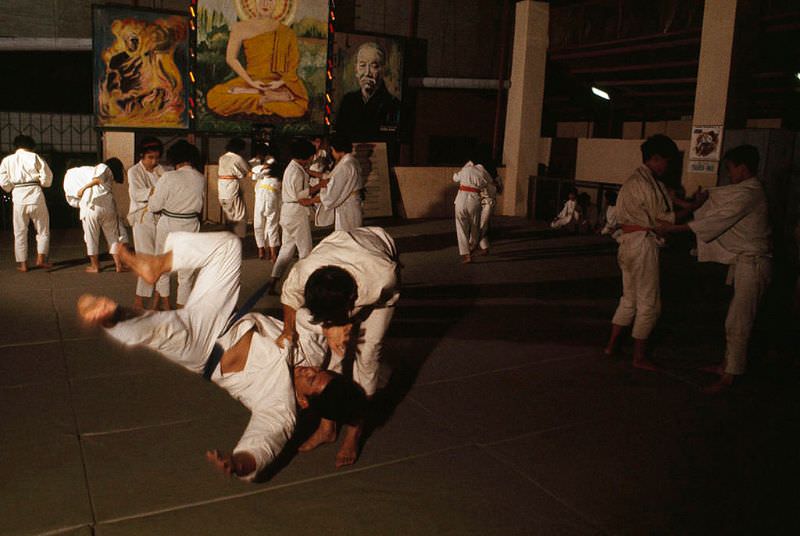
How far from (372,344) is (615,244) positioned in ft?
30.2

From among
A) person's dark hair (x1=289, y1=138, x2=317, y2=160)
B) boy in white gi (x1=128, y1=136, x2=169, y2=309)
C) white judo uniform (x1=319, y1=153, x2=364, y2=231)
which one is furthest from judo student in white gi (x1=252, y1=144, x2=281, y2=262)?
boy in white gi (x1=128, y1=136, x2=169, y2=309)

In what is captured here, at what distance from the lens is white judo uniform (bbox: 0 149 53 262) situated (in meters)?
8.59

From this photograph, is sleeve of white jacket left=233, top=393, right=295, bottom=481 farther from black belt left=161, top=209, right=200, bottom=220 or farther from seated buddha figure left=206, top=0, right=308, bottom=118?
seated buddha figure left=206, top=0, right=308, bottom=118

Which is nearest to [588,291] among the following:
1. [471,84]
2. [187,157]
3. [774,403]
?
[774,403]

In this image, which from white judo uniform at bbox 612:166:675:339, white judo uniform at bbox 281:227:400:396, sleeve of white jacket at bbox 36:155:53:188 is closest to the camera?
white judo uniform at bbox 281:227:400:396

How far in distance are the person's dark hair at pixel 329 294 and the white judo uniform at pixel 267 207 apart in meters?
6.63

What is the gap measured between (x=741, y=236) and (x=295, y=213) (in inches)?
191

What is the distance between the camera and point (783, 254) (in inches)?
424

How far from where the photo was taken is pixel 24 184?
28.4 ft

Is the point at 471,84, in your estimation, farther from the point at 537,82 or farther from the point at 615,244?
the point at 615,244

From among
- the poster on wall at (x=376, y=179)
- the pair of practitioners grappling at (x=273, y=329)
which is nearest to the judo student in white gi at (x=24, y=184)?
the pair of practitioners grappling at (x=273, y=329)

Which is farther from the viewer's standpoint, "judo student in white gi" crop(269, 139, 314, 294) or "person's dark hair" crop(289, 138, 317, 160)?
"person's dark hair" crop(289, 138, 317, 160)

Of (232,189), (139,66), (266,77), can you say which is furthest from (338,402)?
(266,77)

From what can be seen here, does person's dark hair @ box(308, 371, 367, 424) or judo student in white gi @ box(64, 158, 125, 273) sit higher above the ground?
judo student in white gi @ box(64, 158, 125, 273)
